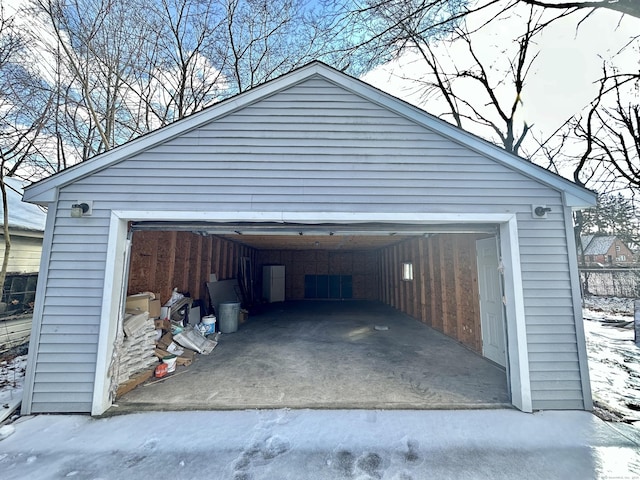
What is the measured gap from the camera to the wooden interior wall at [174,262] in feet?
15.9

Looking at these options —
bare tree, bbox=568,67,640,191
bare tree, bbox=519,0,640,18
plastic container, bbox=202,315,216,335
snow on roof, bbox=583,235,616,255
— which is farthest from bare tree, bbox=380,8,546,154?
snow on roof, bbox=583,235,616,255

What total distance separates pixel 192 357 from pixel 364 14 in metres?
7.05

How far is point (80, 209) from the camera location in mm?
3369

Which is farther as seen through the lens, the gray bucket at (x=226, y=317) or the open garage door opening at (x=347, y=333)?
the gray bucket at (x=226, y=317)

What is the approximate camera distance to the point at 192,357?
4910mm

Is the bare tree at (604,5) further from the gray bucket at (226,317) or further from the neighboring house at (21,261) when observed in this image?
the neighboring house at (21,261)

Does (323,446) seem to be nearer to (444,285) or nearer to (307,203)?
(307,203)

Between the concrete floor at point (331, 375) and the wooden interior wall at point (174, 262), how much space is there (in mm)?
1634

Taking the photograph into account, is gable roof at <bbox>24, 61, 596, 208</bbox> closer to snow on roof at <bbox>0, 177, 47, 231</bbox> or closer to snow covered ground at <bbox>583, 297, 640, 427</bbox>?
snow covered ground at <bbox>583, 297, 640, 427</bbox>

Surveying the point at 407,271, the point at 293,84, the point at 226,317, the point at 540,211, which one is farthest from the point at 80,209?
the point at 407,271

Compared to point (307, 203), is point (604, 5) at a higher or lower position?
higher

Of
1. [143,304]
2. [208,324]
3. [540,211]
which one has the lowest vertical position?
[208,324]

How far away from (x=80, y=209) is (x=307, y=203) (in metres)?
2.88

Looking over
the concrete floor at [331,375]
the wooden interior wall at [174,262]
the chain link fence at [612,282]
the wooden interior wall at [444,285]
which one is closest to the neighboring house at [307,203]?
the concrete floor at [331,375]
